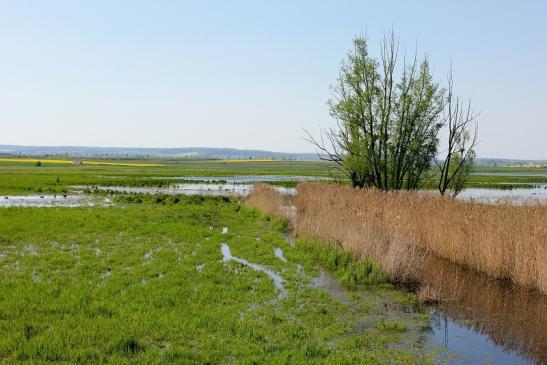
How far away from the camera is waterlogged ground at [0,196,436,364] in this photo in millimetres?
7617

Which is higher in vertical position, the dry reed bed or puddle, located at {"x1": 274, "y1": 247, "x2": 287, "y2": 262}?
the dry reed bed

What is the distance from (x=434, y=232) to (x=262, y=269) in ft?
21.9

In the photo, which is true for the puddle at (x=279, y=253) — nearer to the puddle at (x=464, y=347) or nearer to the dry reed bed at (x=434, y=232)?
the dry reed bed at (x=434, y=232)

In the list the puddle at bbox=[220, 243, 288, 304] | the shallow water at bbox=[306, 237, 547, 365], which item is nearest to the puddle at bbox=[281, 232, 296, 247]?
the puddle at bbox=[220, 243, 288, 304]

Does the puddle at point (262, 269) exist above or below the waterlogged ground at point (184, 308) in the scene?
below

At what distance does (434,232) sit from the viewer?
17.2m

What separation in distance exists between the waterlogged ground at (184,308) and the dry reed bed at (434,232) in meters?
1.35

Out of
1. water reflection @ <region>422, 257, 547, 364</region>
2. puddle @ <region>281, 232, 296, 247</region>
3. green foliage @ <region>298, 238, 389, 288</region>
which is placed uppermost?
green foliage @ <region>298, 238, 389, 288</region>

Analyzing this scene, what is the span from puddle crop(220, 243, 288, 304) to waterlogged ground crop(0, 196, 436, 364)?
36mm

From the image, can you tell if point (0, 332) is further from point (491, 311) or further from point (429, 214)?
point (429, 214)

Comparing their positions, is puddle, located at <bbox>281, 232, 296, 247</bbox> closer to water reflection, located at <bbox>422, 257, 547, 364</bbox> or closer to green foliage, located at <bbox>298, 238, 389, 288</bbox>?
green foliage, located at <bbox>298, 238, 389, 288</bbox>

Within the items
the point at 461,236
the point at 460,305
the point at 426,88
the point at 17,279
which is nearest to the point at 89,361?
the point at 17,279

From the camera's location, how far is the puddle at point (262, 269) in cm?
1180

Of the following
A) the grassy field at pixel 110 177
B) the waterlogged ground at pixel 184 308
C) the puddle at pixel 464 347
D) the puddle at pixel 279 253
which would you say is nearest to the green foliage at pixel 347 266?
the waterlogged ground at pixel 184 308
